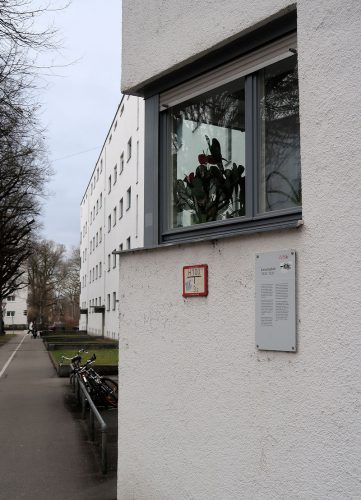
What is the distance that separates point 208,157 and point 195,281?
102 cm

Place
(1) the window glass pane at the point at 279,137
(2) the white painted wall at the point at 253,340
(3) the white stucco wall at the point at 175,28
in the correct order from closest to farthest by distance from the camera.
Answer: (2) the white painted wall at the point at 253,340 < (1) the window glass pane at the point at 279,137 < (3) the white stucco wall at the point at 175,28

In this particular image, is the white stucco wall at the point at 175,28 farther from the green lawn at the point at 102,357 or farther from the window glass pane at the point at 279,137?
the green lawn at the point at 102,357

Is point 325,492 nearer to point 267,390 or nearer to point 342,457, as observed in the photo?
point 342,457

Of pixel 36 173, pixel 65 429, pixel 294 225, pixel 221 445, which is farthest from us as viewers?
pixel 36 173

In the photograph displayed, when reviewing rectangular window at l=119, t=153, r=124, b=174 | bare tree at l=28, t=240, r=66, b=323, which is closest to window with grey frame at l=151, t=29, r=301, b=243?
rectangular window at l=119, t=153, r=124, b=174

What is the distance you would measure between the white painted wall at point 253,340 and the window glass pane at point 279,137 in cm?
30

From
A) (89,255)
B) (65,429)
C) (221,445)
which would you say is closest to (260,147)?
(221,445)

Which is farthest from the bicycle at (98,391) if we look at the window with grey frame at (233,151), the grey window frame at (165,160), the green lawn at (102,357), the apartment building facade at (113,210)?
the apartment building facade at (113,210)

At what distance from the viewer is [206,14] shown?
4547 millimetres

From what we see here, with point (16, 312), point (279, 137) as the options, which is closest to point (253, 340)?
point (279, 137)

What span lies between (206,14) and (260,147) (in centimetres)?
113

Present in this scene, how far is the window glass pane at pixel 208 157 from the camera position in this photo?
4461mm

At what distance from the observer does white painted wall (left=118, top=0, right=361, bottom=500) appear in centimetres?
334

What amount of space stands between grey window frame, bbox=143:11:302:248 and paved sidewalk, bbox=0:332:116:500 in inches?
120
